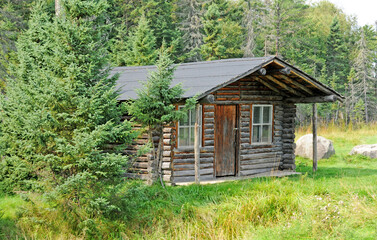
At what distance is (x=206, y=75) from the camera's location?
13430mm

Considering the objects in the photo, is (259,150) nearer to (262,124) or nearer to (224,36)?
(262,124)

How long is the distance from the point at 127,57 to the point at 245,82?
14.2 metres

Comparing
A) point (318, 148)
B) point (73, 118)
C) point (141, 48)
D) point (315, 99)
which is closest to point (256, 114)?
point (315, 99)

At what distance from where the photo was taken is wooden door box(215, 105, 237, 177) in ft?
45.3

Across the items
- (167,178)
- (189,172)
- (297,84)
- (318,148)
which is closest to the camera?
(167,178)

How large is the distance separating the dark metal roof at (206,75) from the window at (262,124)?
1904 mm

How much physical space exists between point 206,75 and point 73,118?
246 inches

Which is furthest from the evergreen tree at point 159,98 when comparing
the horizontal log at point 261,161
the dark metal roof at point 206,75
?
the horizontal log at point 261,161

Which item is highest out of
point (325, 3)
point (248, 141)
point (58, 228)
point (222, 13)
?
point (325, 3)

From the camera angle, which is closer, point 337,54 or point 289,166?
point 289,166

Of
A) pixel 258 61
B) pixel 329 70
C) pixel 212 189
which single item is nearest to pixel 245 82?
pixel 258 61

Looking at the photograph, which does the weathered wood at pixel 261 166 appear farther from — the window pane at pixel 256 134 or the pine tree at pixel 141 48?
the pine tree at pixel 141 48

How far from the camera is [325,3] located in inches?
2365

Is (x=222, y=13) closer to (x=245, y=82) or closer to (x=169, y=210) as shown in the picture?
(x=245, y=82)
